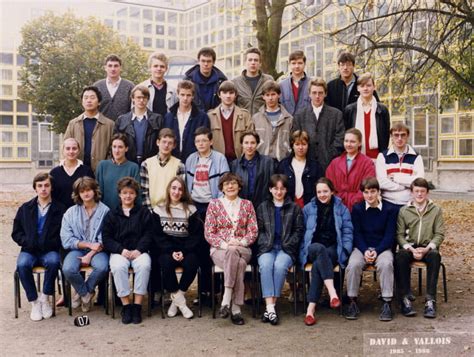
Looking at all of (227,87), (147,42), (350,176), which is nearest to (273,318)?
(350,176)

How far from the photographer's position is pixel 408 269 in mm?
5570

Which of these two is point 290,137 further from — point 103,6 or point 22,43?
point 103,6

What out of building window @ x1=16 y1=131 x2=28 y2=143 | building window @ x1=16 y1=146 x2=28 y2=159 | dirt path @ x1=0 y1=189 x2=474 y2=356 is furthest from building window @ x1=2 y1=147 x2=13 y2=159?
dirt path @ x1=0 y1=189 x2=474 y2=356

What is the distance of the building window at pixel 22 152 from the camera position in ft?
107

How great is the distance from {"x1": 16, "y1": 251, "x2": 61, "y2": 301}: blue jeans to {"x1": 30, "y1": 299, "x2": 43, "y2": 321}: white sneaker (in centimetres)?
5

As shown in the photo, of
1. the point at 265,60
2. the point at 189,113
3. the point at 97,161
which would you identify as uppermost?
the point at 265,60

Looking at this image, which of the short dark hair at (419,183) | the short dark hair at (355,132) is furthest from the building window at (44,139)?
the short dark hair at (419,183)

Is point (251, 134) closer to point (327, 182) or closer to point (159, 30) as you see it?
point (327, 182)

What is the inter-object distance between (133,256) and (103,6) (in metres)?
34.6

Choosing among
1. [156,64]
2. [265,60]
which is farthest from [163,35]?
[156,64]

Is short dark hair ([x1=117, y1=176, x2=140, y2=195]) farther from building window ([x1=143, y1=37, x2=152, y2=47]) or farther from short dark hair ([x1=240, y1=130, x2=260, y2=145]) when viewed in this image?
building window ([x1=143, y1=37, x2=152, y2=47])

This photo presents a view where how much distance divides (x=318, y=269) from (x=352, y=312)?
541 mm

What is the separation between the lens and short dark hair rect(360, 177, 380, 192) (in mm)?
5590

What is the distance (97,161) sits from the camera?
622 centimetres
